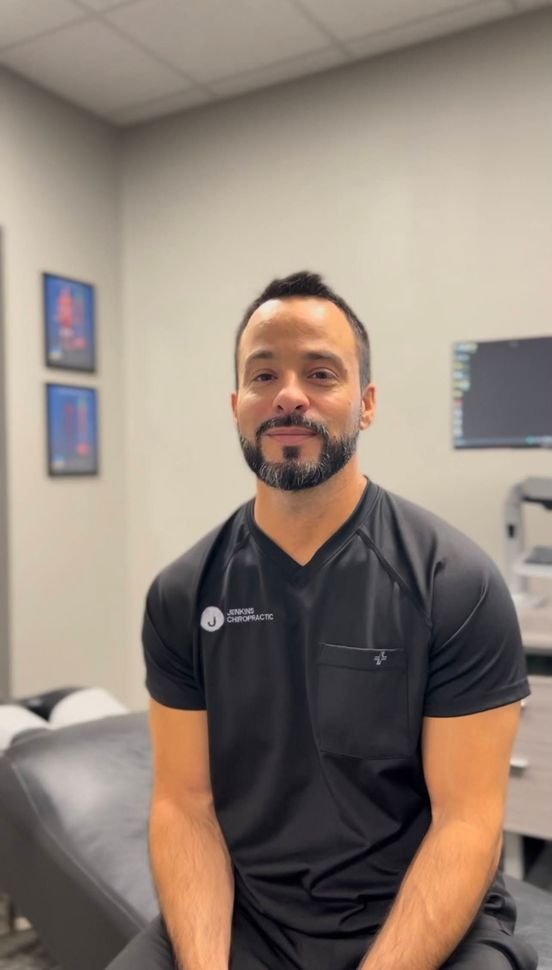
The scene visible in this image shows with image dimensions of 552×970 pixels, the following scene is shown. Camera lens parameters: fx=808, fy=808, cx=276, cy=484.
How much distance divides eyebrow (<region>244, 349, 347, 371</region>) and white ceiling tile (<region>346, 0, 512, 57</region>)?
1.96m

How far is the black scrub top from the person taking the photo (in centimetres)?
101

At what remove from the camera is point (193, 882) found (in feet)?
3.49

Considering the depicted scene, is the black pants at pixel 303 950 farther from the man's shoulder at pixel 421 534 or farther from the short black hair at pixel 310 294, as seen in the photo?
the short black hair at pixel 310 294

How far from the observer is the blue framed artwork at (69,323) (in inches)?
120

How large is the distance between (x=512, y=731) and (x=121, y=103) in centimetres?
293

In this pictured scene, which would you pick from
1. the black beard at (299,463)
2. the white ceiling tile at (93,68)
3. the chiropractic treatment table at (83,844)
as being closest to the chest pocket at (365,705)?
the black beard at (299,463)

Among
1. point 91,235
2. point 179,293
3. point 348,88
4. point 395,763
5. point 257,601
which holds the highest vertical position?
→ point 348,88

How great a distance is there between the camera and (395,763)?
3.32 feet

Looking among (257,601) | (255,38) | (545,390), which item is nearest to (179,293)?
(255,38)

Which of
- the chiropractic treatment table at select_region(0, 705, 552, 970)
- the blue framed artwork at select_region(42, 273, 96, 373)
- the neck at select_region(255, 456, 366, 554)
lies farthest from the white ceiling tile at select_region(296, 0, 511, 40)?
the chiropractic treatment table at select_region(0, 705, 552, 970)

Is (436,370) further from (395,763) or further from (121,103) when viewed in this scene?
(395,763)

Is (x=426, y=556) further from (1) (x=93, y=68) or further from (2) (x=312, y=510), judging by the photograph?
(1) (x=93, y=68)

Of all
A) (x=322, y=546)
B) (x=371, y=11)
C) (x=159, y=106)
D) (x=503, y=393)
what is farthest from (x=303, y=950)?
(x=159, y=106)

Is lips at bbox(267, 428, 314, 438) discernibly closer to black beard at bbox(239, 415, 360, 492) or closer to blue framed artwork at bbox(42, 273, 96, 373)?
black beard at bbox(239, 415, 360, 492)
